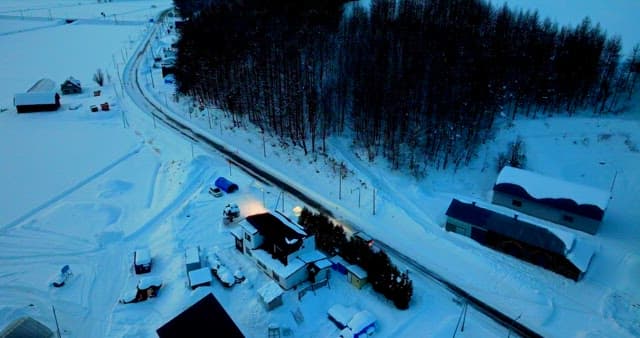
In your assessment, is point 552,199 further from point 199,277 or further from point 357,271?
point 199,277

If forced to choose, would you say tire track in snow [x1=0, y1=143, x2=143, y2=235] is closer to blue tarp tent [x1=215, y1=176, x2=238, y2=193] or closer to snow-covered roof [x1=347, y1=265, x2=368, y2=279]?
blue tarp tent [x1=215, y1=176, x2=238, y2=193]

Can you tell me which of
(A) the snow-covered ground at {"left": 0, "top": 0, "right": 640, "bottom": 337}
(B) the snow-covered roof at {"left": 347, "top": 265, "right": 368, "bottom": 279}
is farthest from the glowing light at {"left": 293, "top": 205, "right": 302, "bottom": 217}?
(B) the snow-covered roof at {"left": 347, "top": 265, "right": 368, "bottom": 279}

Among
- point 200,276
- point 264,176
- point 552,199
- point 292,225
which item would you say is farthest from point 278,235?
point 552,199

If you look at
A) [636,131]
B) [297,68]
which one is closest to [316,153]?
[297,68]

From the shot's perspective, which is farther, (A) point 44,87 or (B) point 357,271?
(A) point 44,87

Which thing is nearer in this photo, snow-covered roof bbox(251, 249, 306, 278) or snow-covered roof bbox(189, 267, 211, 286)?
snow-covered roof bbox(189, 267, 211, 286)

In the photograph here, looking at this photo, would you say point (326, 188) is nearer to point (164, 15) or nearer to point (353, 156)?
point (353, 156)
